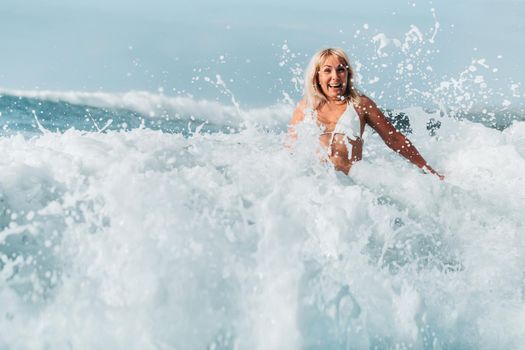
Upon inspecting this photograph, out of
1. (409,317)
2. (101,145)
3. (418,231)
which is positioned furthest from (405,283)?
(101,145)

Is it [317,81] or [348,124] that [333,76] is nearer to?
[317,81]

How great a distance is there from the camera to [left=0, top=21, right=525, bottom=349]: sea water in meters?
3.13

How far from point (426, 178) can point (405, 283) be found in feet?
4.22

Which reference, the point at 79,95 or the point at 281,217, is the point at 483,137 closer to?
the point at 281,217

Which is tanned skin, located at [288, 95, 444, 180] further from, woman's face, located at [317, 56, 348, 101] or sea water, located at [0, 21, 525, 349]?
sea water, located at [0, 21, 525, 349]

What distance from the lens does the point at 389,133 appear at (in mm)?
5121

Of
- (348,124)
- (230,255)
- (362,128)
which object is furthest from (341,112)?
(230,255)

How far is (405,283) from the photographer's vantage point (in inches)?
144

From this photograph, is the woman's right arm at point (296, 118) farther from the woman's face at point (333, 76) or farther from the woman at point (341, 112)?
the woman's face at point (333, 76)

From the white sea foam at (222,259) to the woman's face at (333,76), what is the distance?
3.46 ft

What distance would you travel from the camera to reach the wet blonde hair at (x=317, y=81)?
16.8 ft

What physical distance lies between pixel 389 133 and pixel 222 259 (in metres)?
2.29

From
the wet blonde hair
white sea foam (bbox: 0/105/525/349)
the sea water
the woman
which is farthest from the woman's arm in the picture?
white sea foam (bbox: 0/105/525/349)

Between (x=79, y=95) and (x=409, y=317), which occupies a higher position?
(x=409, y=317)
